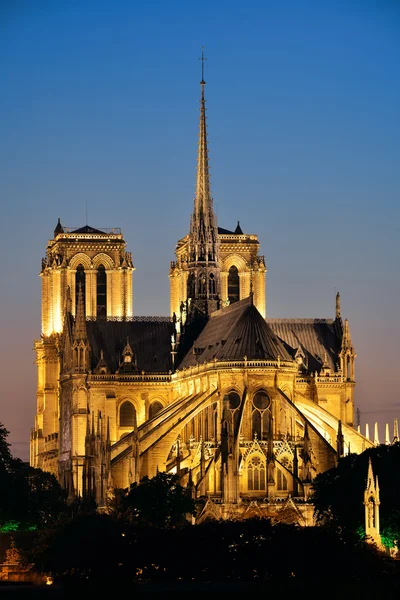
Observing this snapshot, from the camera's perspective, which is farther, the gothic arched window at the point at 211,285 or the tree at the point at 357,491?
the gothic arched window at the point at 211,285

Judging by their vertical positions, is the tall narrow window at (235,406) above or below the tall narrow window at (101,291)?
below

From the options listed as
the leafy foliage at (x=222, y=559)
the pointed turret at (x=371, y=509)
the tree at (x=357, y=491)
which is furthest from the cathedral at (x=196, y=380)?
the leafy foliage at (x=222, y=559)

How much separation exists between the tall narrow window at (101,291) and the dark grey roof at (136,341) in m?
6.64

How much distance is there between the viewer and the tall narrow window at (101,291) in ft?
624

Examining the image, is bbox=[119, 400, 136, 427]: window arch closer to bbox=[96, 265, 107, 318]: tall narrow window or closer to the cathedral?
the cathedral

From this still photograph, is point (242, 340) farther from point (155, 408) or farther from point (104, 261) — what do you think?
point (104, 261)

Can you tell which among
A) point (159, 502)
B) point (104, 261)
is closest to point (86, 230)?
point (104, 261)

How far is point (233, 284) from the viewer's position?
193125 mm

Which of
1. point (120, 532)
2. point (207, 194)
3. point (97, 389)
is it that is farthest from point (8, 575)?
point (207, 194)

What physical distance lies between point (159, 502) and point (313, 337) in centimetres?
4096

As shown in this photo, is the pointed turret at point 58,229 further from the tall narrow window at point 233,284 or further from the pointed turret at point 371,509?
the pointed turret at point 371,509

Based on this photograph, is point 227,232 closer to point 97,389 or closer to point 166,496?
point 97,389

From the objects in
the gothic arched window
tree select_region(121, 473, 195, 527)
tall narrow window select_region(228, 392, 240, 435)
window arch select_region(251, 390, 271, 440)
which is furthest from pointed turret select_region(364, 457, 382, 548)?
the gothic arched window

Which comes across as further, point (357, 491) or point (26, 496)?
point (26, 496)
